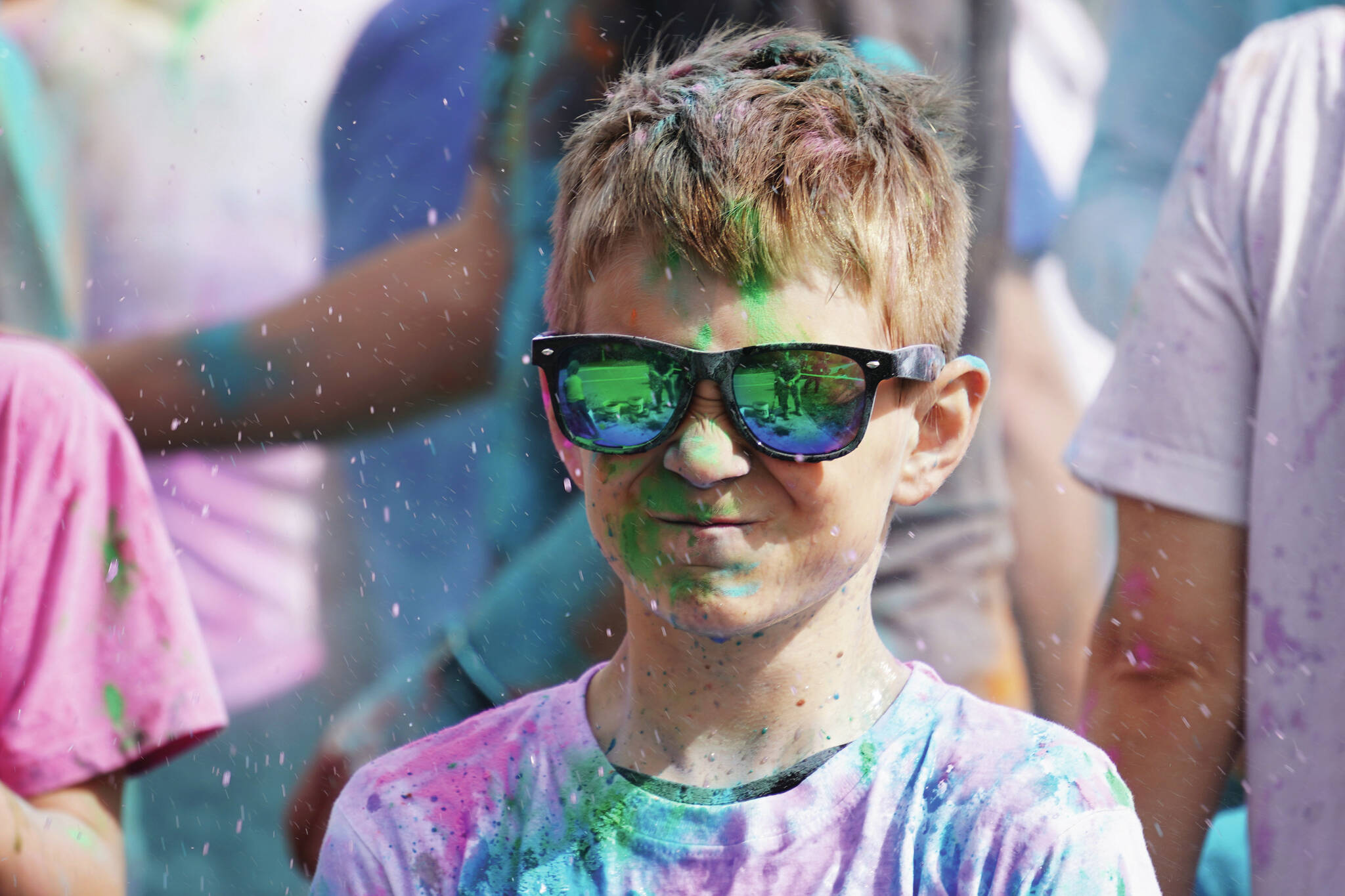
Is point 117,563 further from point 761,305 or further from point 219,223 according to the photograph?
point 761,305

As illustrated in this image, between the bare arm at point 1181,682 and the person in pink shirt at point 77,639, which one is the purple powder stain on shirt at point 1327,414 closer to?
the bare arm at point 1181,682

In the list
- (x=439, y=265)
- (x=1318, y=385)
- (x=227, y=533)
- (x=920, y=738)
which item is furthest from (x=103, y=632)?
(x=1318, y=385)

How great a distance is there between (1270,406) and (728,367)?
0.96 m

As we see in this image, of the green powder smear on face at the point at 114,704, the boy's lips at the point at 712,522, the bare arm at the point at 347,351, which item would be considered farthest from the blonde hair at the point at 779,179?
the green powder smear on face at the point at 114,704

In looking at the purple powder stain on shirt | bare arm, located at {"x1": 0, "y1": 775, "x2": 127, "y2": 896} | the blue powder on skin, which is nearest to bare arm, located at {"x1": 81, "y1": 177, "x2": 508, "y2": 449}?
the blue powder on skin

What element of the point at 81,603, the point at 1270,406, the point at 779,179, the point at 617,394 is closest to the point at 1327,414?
the point at 1270,406

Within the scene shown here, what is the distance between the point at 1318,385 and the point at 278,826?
1780 mm

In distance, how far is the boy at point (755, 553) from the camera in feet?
3.59

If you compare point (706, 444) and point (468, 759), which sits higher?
point (706, 444)

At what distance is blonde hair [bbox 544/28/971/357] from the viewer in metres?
1.12

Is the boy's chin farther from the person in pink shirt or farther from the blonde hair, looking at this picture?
the person in pink shirt

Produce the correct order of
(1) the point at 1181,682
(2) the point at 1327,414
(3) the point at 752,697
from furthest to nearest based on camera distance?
1. (1) the point at 1181,682
2. (2) the point at 1327,414
3. (3) the point at 752,697

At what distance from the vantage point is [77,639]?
1902 millimetres

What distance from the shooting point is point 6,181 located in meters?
2.12
